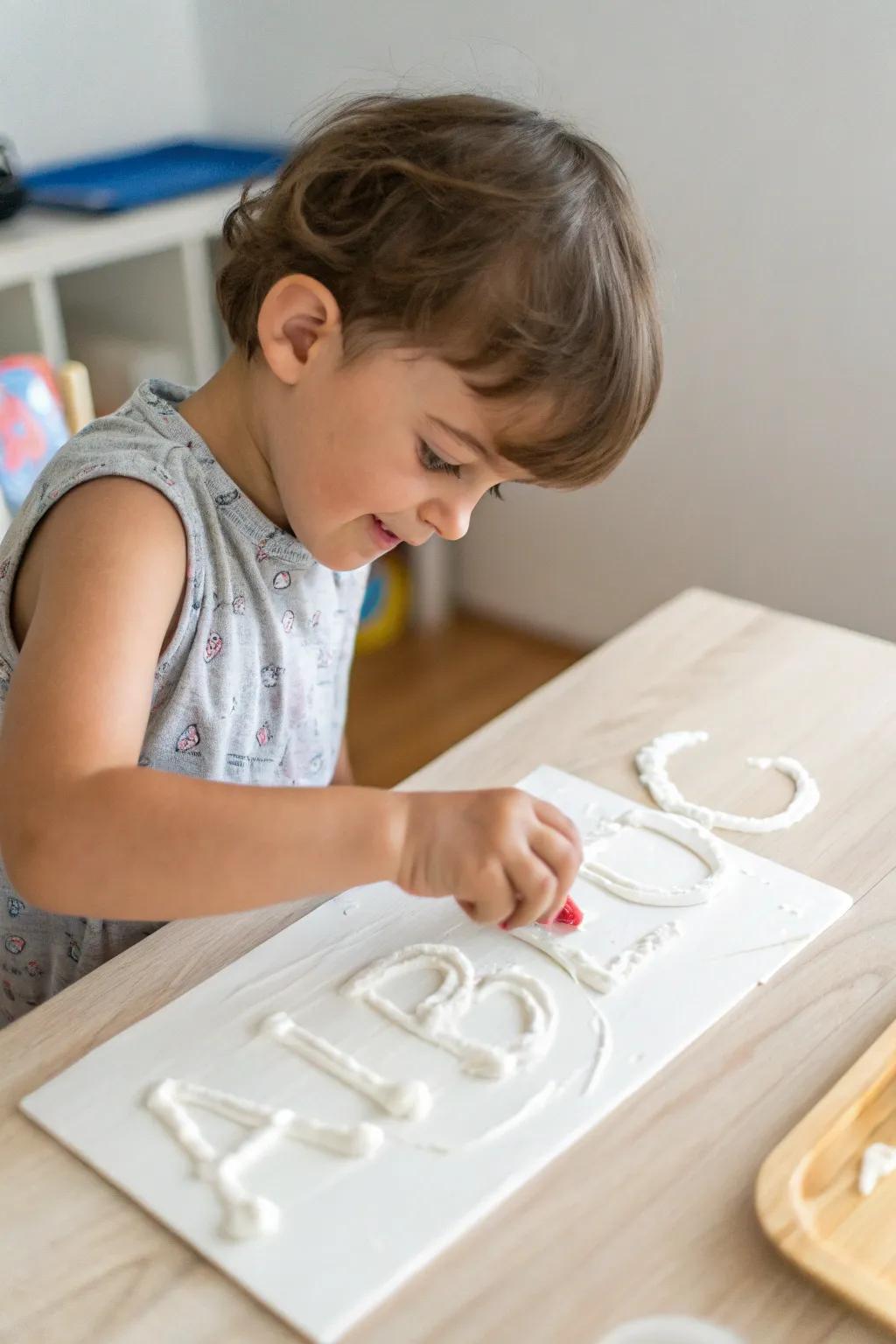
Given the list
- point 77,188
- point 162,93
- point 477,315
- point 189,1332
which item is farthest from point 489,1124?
point 162,93

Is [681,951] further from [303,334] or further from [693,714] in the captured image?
[303,334]

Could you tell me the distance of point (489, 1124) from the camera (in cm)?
59

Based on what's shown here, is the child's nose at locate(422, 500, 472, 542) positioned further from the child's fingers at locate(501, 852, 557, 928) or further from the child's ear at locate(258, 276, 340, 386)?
the child's fingers at locate(501, 852, 557, 928)

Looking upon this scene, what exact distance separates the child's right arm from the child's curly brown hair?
21cm

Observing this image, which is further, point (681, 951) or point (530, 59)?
point (530, 59)

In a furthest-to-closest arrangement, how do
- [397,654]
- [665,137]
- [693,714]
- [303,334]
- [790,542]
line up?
1. [397,654]
2. [790,542]
3. [665,137]
4. [693,714]
5. [303,334]

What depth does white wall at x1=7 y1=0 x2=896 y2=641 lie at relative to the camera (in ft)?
5.80

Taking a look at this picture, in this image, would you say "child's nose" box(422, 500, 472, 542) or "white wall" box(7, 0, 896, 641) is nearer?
"child's nose" box(422, 500, 472, 542)

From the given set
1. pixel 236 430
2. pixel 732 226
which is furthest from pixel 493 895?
pixel 732 226

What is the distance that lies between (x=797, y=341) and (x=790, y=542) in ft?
0.99

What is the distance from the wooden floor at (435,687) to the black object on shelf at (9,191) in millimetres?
914

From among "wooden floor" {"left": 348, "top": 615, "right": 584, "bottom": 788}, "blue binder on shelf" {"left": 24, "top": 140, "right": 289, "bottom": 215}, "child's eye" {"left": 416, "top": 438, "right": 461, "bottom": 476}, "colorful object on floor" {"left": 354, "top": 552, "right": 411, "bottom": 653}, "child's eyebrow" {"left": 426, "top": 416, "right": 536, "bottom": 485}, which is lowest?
"wooden floor" {"left": 348, "top": 615, "right": 584, "bottom": 788}

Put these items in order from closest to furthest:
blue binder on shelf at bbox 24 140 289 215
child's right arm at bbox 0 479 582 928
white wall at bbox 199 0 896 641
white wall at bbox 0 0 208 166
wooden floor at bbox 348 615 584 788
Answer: child's right arm at bbox 0 479 582 928, white wall at bbox 199 0 896 641, blue binder on shelf at bbox 24 140 289 215, white wall at bbox 0 0 208 166, wooden floor at bbox 348 615 584 788

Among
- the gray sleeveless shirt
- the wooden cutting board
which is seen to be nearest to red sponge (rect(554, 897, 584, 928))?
the wooden cutting board
